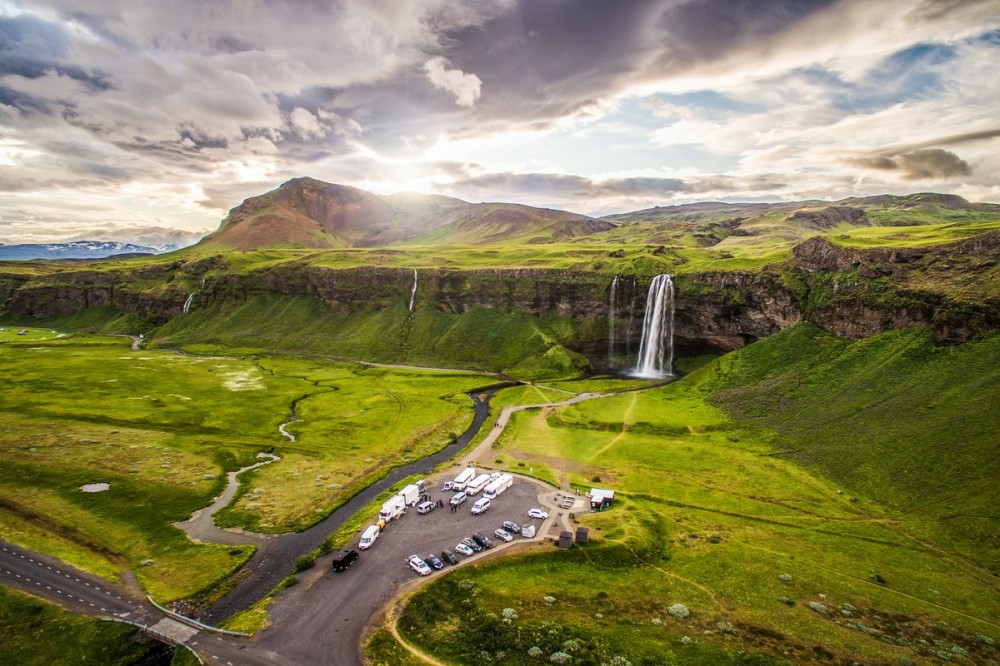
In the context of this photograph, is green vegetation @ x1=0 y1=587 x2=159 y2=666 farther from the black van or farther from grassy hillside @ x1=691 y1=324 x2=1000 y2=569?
grassy hillside @ x1=691 y1=324 x2=1000 y2=569

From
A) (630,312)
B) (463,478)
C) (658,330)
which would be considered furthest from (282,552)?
(630,312)

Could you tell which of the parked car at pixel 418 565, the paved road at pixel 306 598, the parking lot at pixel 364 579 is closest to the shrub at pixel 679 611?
the parking lot at pixel 364 579

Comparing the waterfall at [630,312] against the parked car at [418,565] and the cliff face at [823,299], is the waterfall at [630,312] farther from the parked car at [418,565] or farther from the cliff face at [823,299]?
the parked car at [418,565]

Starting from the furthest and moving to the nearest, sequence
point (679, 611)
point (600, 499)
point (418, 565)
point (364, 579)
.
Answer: point (600, 499) < point (418, 565) < point (364, 579) < point (679, 611)

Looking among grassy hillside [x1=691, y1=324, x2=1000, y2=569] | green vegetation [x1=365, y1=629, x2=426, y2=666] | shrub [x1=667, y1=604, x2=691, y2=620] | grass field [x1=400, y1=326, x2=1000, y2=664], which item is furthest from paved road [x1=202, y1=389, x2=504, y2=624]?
grassy hillside [x1=691, y1=324, x2=1000, y2=569]

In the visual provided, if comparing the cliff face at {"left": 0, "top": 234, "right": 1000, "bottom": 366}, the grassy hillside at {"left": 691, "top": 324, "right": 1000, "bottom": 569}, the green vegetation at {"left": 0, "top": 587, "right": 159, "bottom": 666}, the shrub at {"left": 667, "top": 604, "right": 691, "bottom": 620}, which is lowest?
the green vegetation at {"left": 0, "top": 587, "right": 159, "bottom": 666}

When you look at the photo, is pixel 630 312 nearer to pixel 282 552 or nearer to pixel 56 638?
pixel 282 552
